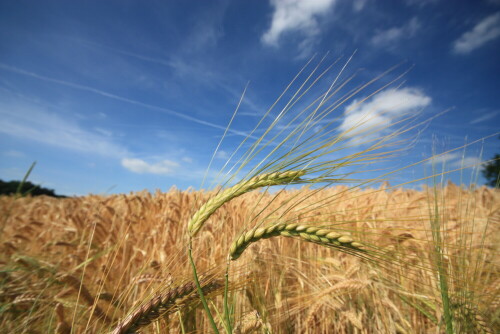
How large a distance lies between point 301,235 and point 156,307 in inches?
21.9

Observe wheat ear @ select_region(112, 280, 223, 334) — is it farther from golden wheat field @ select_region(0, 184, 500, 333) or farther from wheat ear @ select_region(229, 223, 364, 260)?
wheat ear @ select_region(229, 223, 364, 260)

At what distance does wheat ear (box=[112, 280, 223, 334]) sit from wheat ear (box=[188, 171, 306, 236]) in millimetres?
213

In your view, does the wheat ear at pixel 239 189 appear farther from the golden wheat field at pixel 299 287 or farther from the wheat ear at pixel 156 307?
the wheat ear at pixel 156 307

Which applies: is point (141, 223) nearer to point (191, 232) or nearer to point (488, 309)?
point (191, 232)

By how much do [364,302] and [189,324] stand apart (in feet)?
3.28

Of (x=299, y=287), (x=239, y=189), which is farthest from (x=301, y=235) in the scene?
(x=299, y=287)

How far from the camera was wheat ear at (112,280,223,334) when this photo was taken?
0.85 meters

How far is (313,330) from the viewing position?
54.5 inches

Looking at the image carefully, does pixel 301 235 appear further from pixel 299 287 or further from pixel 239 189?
pixel 299 287

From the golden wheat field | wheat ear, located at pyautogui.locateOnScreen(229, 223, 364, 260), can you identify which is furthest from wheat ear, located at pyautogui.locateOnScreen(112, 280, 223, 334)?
wheat ear, located at pyautogui.locateOnScreen(229, 223, 364, 260)

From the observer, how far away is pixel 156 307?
0.92 metres

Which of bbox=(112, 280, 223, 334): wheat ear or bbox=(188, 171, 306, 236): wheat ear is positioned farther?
bbox=(188, 171, 306, 236): wheat ear

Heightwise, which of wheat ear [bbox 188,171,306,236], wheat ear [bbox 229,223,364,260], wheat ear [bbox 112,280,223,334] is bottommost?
wheat ear [bbox 112,280,223,334]

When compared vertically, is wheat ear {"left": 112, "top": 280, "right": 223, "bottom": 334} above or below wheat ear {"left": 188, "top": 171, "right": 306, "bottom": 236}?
below
